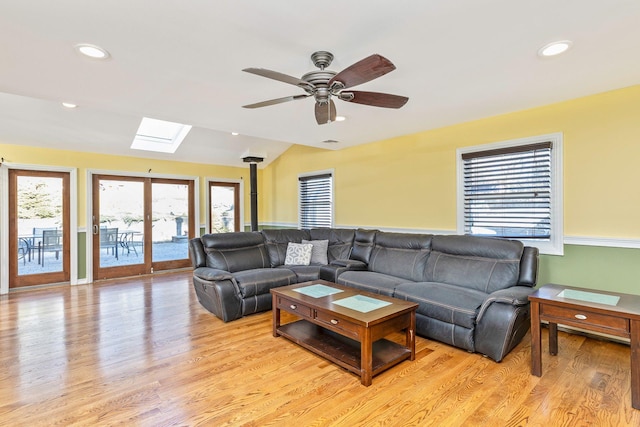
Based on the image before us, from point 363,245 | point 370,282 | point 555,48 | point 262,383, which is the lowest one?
point 262,383

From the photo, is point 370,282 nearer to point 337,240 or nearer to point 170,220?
point 337,240

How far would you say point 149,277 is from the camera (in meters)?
5.95

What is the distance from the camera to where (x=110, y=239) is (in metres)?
5.82

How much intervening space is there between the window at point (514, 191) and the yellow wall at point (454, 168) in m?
0.10

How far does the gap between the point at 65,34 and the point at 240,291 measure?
2.72 metres

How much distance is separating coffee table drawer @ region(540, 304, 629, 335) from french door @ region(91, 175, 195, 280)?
6188 millimetres

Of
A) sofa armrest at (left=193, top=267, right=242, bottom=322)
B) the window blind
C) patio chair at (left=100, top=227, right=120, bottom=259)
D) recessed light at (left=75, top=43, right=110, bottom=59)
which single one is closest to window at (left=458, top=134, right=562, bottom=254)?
the window blind

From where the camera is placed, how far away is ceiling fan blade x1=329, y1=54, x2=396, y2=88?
5.69 feet

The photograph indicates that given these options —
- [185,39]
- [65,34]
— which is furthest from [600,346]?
[65,34]

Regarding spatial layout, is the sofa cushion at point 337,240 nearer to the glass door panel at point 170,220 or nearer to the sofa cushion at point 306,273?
the sofa cushion at point 306,273

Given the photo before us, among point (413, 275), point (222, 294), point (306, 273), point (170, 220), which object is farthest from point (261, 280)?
point (170, 220)

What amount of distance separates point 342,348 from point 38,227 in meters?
5.36

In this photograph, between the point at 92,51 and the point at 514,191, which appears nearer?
the point at 92,51

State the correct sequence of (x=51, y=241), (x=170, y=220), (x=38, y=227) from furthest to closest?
(x=170, y=220) → (x=51, y=241) → (x=38, y=227)
